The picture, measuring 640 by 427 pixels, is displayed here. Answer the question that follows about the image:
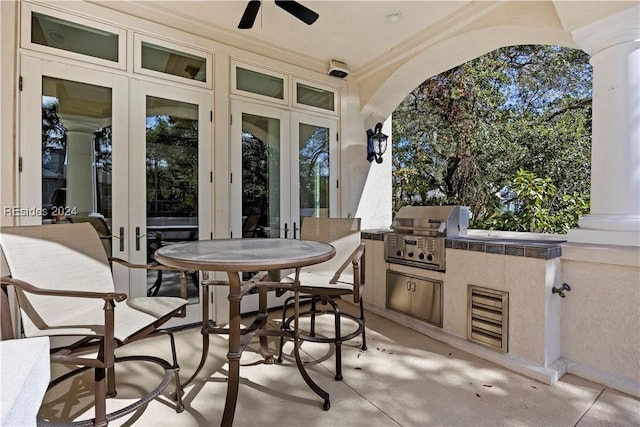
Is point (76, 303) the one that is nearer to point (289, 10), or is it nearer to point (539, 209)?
point (289, 10)

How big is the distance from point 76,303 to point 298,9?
7.70 feet

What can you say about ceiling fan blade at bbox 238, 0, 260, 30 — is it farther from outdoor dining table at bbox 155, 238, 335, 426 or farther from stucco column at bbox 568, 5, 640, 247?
stucco column at bbox 568, 5, 640, 247

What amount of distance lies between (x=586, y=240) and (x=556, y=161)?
462 cm

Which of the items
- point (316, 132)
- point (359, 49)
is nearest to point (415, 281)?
point (316, 132)

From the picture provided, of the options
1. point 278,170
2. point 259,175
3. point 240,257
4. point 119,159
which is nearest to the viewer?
point 240,257

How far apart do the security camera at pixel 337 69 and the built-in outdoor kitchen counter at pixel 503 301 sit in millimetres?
2385

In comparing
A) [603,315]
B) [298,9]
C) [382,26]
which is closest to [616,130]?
[603,315]

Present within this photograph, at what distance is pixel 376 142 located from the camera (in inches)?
171

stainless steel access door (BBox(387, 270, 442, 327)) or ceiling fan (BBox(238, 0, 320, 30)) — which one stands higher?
ceiling fan (BBox(238, 0, 320, 30))

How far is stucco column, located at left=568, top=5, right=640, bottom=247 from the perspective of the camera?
2092 millimetres

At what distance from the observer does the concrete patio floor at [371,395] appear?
5.67ft

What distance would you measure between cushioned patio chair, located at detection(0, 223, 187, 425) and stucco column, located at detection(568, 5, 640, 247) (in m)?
2.84

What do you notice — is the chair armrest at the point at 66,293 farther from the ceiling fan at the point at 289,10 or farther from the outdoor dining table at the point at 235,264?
the ceiling fan at the point at 289,10

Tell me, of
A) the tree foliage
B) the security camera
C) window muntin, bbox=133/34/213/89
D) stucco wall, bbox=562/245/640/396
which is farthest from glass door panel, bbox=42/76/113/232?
the tree foliage
